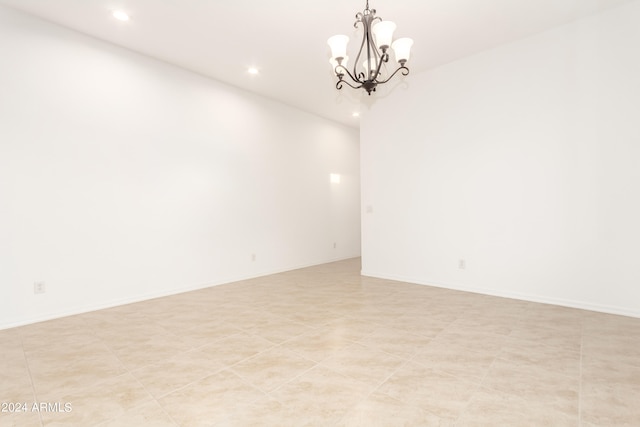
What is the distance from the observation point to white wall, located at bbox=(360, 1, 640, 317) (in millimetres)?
3115

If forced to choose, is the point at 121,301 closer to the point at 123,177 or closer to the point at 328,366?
the point at 123,177

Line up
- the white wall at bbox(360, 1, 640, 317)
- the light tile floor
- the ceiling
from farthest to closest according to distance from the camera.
Answer: the white wall at bbox(360, 1, 640, 317) → the ceiling → the light tile floor

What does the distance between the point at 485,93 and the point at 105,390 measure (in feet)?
15.7

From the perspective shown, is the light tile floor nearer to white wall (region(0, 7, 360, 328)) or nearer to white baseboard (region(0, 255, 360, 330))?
white baseboard (region(0, 255, 360, 330))

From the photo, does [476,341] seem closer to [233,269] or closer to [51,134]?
[233,269]

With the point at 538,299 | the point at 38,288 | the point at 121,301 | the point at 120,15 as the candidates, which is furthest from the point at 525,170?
the point at 38,288

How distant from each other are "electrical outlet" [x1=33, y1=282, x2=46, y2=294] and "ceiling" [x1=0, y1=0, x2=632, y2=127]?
2.74m

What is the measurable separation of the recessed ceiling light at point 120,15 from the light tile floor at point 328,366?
10.2ft

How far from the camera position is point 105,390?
188 cm

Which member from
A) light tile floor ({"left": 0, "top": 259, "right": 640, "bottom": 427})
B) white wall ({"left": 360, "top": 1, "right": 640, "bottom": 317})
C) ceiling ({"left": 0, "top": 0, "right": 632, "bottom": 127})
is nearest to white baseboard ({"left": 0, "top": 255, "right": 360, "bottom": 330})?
light tile floor ({"left": 0, "top": 259, "right": 640, "bottom": 427})

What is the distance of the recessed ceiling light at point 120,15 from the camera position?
122 inches

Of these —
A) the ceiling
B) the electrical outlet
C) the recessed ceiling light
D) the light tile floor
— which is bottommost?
the light tile floor

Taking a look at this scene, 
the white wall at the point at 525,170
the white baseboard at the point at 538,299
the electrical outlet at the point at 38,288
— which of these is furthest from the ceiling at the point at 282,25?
the white baseboard at the point at 538,299

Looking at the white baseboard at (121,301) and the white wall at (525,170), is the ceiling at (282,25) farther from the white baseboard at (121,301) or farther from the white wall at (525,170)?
the white baseboard at (121,301)
